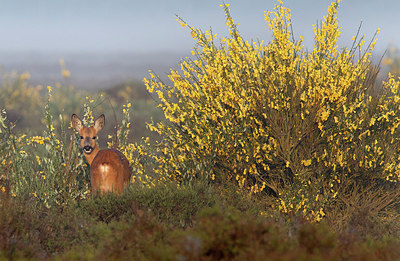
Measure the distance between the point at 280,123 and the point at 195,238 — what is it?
4.20 meters

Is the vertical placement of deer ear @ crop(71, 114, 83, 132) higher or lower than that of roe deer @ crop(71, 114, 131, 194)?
higher

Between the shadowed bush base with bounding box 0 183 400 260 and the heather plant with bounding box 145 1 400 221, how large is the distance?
61 cm

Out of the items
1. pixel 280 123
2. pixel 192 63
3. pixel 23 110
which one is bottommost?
pixel 23 110

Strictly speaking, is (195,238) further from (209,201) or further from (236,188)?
(236,188)

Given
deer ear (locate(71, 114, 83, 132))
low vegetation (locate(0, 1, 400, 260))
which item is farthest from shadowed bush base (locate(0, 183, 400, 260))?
deer ear (locate(71, 114, 83, 132))

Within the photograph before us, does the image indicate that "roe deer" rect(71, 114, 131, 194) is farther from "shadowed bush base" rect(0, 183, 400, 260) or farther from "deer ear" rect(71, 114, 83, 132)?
"deer ear" rect(71, 114, 83, 132)

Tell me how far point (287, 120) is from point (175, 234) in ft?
11.7

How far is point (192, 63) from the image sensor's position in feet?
29.5

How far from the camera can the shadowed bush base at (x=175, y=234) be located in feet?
15.0

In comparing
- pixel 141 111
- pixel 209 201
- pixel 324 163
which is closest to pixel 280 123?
pixel 324 163

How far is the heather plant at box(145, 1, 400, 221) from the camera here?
8.14 metres

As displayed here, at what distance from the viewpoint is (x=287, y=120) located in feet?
26.7

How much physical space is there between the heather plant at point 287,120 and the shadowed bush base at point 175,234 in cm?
A: 61

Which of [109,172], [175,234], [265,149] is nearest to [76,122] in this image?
[109,172]
